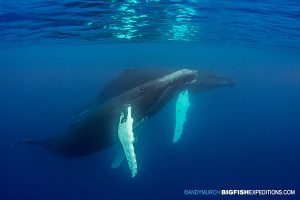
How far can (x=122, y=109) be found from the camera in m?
7.70

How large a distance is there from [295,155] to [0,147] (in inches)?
1042

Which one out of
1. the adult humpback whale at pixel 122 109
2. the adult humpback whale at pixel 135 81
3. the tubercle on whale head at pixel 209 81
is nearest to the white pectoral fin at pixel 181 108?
the adult humpback whale at pixel 122 109

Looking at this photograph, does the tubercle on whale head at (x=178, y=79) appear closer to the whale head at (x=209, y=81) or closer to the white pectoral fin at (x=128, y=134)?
the white pectoral fin at (x=128, y=134)

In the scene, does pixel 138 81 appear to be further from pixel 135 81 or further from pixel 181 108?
pixel 181 108

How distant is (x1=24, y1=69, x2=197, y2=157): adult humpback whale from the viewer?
7578mm

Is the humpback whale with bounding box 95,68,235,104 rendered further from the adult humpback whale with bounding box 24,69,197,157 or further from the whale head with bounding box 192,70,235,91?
the adult humpback whale with bounding box 24,69,197,157

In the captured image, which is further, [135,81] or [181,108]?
[135,81]

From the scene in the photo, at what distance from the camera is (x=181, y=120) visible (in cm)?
972

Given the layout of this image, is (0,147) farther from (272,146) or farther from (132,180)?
(272,146)

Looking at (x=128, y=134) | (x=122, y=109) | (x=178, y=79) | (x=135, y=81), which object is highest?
(x=178, y=79)

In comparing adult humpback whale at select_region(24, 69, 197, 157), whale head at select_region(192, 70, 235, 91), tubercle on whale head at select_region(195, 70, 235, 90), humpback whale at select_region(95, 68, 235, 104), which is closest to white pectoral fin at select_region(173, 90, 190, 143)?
adult humpback whale at select_region(24, 69, 197, 157)

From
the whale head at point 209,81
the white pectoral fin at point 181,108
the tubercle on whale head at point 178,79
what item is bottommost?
the whale head at point 209,81

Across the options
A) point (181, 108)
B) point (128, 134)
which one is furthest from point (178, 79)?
point (181, 108)

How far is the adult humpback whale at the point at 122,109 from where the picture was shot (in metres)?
7.58
